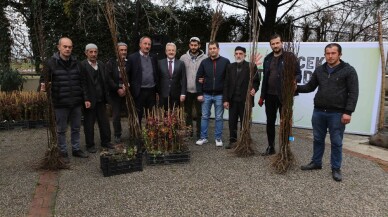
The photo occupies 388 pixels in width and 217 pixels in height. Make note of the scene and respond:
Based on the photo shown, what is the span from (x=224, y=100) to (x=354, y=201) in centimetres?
237

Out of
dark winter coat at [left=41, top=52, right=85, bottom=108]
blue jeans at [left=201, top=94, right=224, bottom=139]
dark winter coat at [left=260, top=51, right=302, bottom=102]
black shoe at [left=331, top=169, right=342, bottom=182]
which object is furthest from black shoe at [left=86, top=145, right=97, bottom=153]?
black shoe at [left=331, top=169, right=342, bottom=182]

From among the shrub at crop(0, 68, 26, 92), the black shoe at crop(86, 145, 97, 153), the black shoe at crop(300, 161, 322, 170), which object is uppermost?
the shrub at crop(0, 68, 26, 92)

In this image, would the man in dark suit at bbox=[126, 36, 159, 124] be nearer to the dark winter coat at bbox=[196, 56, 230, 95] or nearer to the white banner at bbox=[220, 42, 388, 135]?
the dark winter coat at bbox=[196, 56, 230, 95]

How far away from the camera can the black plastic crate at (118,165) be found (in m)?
3.92

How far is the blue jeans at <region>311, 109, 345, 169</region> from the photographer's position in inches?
153

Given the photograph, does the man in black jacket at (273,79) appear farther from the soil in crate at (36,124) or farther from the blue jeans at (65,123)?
the soil in crate at (36,124)

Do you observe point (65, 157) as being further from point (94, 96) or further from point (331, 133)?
point (331, 133)


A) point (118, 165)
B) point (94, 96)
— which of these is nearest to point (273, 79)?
point (118, 165)

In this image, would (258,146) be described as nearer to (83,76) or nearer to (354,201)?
(354,201)

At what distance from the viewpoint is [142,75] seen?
5121 mm

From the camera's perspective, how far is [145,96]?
5227mm

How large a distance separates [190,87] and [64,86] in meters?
1.98

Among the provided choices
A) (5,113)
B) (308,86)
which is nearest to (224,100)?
(308,86)

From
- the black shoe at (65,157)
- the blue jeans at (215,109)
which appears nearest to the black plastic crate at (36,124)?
the black shoe at (65,157)
